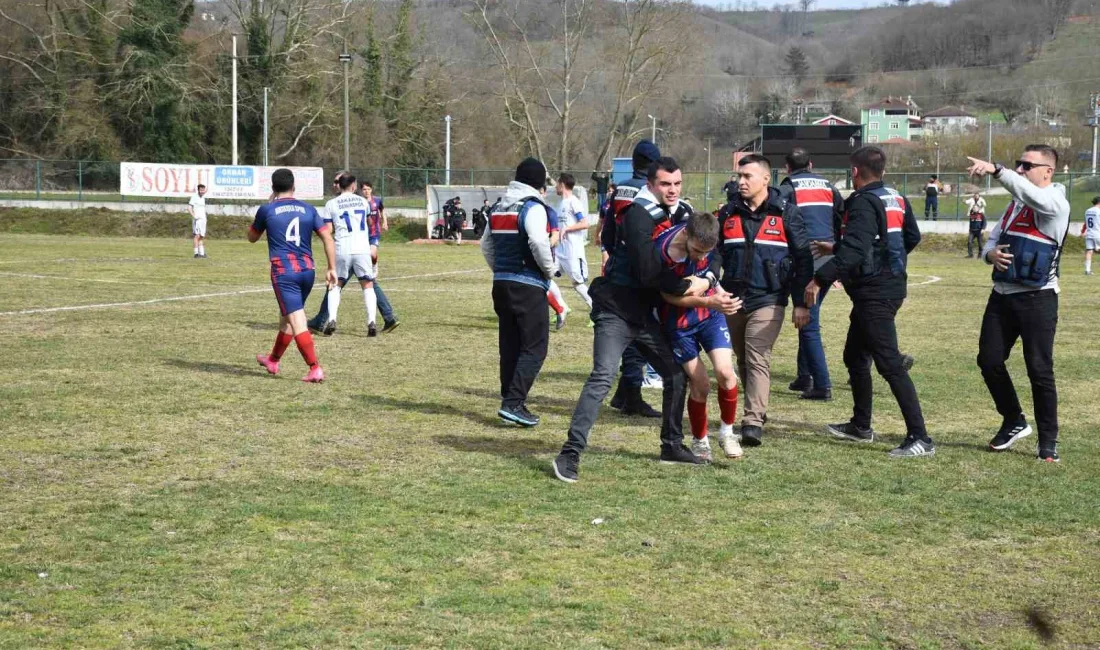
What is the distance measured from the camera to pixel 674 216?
765cm

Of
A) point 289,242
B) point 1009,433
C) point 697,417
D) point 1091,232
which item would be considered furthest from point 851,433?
point 1091,232

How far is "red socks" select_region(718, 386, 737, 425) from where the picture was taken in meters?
7.66

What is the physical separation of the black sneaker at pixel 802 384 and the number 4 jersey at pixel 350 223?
5778mm

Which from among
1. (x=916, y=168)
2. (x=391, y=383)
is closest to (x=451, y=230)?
(x=391, y=383)

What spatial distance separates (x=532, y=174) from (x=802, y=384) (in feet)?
11.3

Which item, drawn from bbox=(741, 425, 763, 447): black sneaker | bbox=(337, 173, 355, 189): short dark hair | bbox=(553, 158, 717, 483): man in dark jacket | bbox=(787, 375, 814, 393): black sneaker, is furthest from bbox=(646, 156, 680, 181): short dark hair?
bbox=(337, 173, 355, 189): short dark hair

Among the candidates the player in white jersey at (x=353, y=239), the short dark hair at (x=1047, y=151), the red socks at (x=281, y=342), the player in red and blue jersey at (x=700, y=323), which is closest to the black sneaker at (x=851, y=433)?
the player in red and blue jersey at (x=700, y=323)

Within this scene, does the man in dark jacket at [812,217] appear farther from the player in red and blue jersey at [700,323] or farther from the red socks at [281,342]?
the red socks at [281,342]

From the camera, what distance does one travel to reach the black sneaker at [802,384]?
10.6 m

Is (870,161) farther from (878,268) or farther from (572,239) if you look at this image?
(572,239)

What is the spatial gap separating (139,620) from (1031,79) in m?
162

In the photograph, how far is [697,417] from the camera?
7598 mm

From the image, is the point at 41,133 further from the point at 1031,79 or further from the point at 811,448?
the point at 1031,79

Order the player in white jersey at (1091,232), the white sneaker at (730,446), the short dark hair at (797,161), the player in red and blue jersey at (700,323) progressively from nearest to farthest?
the player in red and blue jersey at (700,323), the white sneaker at (730,446), the short dark hair at (797,161), the player in white jersey at (1091,232)
